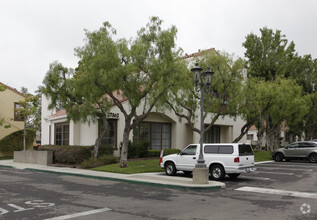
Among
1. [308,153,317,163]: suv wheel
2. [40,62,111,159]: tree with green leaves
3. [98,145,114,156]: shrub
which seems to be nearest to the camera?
[40,62,111,159]: tree with green leaves

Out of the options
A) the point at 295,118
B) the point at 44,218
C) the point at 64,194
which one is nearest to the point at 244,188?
the point at 64,194

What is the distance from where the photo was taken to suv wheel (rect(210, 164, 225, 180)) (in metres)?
15.2

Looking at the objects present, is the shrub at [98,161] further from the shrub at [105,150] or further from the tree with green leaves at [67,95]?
the tree with green leaves at [67,95]

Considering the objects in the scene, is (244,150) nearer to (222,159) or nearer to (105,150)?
(222,159)

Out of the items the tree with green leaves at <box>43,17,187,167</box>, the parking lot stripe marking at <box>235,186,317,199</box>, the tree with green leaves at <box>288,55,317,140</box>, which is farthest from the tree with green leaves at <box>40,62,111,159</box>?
the tree with green leaves at <box>288,55,317,140</box>

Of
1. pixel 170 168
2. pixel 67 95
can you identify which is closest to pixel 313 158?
pixel 170 168

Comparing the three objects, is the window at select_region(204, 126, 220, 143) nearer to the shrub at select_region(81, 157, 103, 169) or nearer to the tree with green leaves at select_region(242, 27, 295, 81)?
the tree with green leaves at select_region(242, 27, 295, 81)

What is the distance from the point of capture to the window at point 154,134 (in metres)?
25.8

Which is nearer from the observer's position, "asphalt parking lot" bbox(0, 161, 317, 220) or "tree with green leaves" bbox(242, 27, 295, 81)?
"asphalt parking lot" bbox(0, 161, 317, 220)

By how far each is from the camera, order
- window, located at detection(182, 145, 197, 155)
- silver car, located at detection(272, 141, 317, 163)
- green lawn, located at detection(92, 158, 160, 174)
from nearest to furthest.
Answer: window, located at detection(182, 145, 197, 155) → green lawn, located at detection(92, 158, 160, 174) → silver car, located at detection(272, 141, 317, 163)

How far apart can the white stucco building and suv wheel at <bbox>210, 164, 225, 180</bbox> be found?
791cm

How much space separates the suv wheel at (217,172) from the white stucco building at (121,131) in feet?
26.0

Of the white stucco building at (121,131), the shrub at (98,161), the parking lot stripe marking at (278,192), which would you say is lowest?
the parking lot stripe marking at (278,192)

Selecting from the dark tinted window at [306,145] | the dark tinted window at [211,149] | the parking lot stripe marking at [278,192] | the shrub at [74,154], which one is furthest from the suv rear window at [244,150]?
the dark tinted window at [306,145]
